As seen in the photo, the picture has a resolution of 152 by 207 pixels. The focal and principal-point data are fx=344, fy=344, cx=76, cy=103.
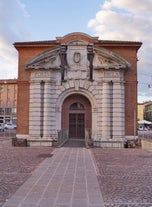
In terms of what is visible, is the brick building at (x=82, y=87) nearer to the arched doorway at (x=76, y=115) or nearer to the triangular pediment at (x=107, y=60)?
the triangular pediment at (x=107, y=60)

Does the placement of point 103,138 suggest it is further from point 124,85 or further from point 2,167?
point 2,167

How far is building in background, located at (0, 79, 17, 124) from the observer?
88875mm

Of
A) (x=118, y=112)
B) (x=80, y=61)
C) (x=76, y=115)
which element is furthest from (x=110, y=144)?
(x=80, y=61)

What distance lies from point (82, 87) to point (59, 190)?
19.4 m

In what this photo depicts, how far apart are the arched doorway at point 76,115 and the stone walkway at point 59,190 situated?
16.4 meters

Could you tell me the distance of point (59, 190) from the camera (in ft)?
30.8

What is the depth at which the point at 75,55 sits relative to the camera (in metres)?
28.7

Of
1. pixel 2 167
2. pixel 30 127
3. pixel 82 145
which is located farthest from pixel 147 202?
pixel 30 127

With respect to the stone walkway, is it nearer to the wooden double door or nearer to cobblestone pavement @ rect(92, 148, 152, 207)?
cobblestone pavement @ rect(92, 148, 152, 207)

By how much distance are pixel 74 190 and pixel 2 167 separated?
5435 mm

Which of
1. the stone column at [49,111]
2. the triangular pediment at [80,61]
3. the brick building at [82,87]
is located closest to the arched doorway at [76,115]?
the brick building at [82,87]

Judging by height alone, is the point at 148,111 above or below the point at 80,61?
below

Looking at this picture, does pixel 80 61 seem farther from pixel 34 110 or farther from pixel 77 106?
pixel 34 110

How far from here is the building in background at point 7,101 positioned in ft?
292
